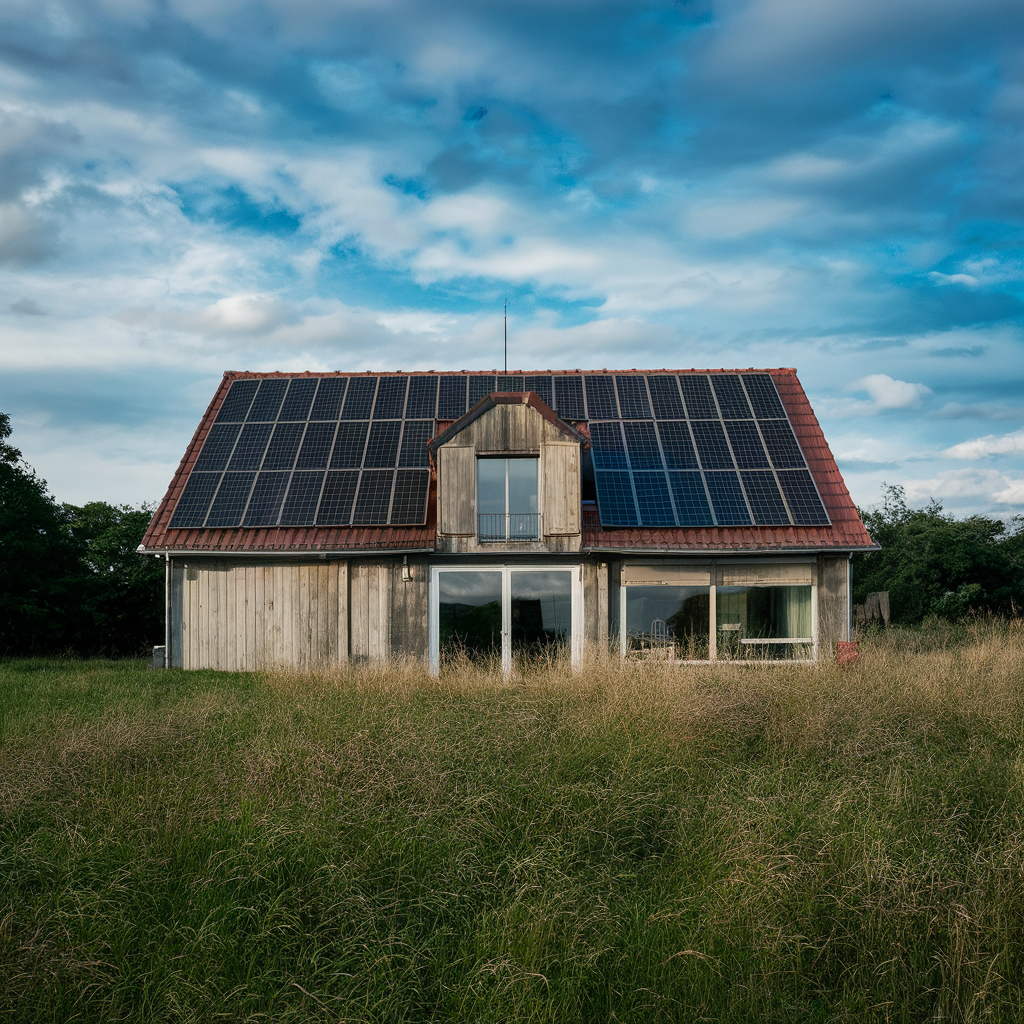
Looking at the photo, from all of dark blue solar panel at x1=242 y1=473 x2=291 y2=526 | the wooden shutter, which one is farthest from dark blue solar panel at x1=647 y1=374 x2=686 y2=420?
dark blue solar panel at x1=242 y1=473 x2=291 y2=526

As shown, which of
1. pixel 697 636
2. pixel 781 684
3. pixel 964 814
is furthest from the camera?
pixel 697 636

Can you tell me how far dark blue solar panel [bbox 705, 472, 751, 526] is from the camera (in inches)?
657

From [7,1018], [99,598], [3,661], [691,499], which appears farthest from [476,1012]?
[99,598]

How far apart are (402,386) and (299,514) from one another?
4.83 meters

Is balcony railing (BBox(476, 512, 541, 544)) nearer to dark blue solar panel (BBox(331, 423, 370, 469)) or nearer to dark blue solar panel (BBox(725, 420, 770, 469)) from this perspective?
dark blue solar panel (BBox(331, 423, 370, 469))

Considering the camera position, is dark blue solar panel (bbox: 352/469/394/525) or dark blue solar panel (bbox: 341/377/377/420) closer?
dark blue solar panel (bbox: 352/469/394/525)

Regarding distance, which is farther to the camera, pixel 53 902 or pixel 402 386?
pixel 402 386

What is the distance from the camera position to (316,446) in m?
18.7

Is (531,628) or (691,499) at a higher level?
(691,499)

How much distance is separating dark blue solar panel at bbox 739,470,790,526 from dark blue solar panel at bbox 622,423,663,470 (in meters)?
1.89

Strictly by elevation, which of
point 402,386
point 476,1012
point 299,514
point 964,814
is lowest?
point 476,1012

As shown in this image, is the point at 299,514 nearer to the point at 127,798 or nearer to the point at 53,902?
the point at 127,798

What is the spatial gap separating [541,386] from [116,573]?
15599 mm

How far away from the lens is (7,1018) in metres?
4.62
